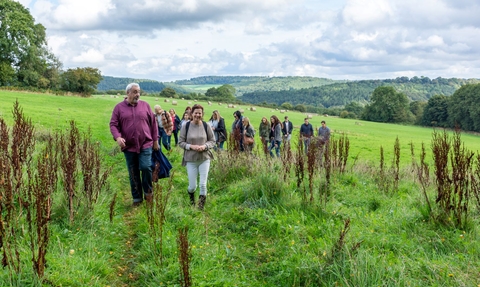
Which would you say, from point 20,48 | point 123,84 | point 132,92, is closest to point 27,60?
point 20,48

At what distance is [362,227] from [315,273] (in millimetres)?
1761

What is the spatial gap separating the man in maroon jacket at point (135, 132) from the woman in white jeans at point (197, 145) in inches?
25.0

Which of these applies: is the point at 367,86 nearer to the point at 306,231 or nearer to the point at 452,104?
the point at 452,104

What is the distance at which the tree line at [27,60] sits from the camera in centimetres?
4800

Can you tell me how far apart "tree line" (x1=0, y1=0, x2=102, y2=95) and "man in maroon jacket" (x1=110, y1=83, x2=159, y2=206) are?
47.0 m

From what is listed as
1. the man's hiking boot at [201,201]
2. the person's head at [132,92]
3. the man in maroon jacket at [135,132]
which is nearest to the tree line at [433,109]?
the man's hiking boot at [201,201]

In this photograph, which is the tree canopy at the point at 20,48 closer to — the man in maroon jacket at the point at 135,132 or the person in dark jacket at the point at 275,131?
the person in dark jacket at the point at 275,131

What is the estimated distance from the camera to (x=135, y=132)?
20.7 feet

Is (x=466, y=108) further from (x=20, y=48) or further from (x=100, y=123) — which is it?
Answer: (x=20, y=48)

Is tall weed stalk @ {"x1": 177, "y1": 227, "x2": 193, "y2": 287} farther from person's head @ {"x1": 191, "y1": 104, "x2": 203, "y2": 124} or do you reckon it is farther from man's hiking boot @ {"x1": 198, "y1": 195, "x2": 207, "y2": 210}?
person's head @ {"x1": 191, "y1": 104, "x2": 203, "y2": 124}

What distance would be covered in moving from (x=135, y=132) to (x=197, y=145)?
3.67 ft

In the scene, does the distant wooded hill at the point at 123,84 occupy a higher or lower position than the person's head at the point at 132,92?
higher

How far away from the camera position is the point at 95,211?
5.38m

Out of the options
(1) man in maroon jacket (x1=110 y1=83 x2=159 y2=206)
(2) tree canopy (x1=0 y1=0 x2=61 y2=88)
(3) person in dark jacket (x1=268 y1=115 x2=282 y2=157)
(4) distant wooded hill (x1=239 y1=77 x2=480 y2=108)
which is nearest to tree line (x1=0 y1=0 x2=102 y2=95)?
(2) tree canopy (x1=0 y1=0 x2=61 y2=88)
